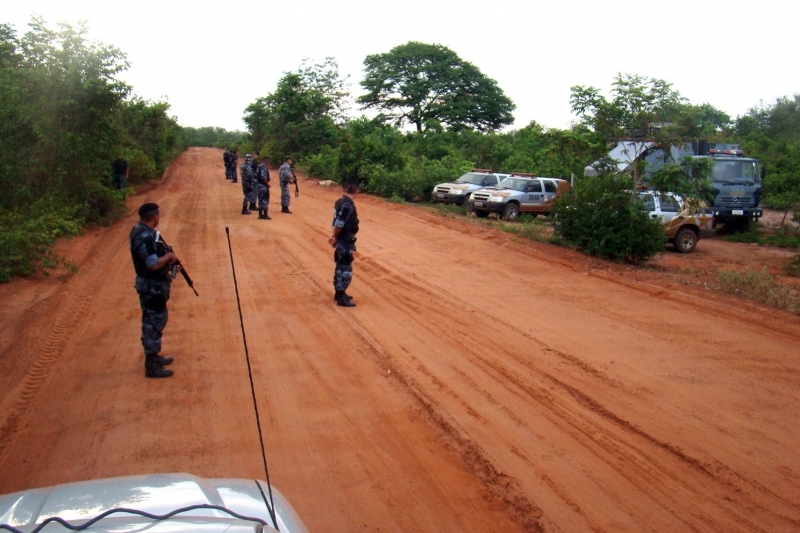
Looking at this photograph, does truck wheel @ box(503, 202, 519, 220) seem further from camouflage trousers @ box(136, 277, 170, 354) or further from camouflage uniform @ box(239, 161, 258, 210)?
camouflage trousers @ box(136, 277, 170, 354)

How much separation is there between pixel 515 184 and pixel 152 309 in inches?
739

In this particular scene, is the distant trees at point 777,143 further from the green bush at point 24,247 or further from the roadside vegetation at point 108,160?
the green bush at point 24,247

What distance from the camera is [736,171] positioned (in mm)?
23594

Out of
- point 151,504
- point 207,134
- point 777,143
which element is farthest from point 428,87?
point 207,134

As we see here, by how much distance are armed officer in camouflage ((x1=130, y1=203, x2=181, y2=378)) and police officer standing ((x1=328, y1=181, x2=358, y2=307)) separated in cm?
310

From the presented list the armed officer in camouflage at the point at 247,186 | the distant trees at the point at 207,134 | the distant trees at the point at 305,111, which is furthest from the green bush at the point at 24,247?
the distant trees at the point at 207,134

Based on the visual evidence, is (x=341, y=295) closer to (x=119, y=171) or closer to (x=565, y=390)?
(x=565, y=390)

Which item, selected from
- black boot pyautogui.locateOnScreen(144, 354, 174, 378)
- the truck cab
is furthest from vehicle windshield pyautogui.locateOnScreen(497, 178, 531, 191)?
black boot pyautogui.locateOnScreen(144, 354, 174, 378)

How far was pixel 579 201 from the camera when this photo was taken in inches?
603

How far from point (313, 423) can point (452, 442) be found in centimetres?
124

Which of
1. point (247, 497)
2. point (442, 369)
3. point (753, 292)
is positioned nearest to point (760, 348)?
point (753, 292)

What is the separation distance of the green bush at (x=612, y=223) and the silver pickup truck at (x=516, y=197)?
7677mm

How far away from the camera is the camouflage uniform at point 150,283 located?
261 inches

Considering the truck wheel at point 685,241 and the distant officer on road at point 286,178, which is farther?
the distant officer on road at point 286,178
